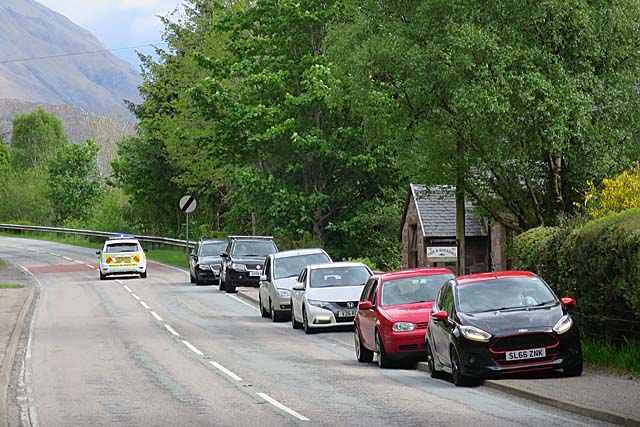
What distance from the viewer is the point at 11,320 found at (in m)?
32.1

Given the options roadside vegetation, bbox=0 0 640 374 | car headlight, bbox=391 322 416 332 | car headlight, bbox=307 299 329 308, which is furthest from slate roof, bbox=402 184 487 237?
car headlight, bbox=391 322 416 332

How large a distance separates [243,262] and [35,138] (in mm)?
119751

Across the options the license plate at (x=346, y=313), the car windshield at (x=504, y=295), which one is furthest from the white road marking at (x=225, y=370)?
the license plate at (x=346, y=313)

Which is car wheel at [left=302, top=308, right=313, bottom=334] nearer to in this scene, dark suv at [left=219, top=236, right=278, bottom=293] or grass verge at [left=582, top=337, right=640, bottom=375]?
grass verge at [left=582, top=337, right=640, bottom=375]

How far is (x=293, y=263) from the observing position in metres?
33.7

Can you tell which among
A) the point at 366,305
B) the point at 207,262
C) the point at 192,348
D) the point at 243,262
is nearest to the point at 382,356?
the point at 366,305

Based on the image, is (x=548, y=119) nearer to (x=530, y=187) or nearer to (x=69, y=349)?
(x=530, y=187)

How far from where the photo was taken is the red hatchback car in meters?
20.1

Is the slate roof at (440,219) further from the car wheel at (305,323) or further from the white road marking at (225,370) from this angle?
the white road marking at (225,370)

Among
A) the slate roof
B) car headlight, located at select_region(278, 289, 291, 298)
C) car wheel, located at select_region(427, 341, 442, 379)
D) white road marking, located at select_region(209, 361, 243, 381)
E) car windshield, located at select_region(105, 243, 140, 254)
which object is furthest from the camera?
the slate roof

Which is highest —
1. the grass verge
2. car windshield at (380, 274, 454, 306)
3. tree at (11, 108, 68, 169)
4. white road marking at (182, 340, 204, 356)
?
tree at (11, 108, 68, 169)

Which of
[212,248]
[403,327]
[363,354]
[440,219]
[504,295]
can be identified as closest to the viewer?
[504,295]

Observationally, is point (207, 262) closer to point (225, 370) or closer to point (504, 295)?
point (225, 370)

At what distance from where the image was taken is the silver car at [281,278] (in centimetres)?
3170
